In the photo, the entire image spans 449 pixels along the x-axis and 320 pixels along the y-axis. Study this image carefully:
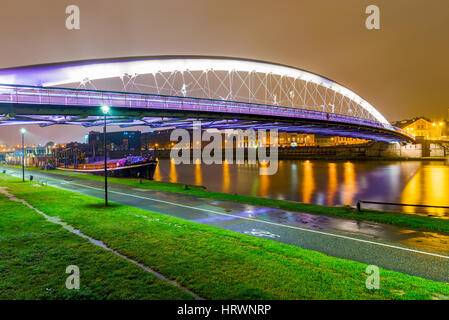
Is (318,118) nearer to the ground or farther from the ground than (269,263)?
farther from the ground

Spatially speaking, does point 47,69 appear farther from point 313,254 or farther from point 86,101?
point 313,254

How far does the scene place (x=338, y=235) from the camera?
9.98m

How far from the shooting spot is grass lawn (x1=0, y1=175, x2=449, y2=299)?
5.13 m

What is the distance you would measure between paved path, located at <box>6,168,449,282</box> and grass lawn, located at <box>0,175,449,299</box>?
1.16 meters

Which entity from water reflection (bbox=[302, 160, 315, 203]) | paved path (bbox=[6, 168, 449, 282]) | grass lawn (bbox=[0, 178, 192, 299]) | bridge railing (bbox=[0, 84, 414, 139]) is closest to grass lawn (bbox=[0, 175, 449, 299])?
grass lawn (bbox=[0, 178, 192, 299])

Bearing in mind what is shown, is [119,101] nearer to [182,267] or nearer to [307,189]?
[307,189]

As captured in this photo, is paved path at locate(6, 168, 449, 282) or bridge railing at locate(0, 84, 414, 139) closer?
paved path at locate(6, 168, 449, 282)

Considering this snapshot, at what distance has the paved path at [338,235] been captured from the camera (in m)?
7.43

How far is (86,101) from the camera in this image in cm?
2947

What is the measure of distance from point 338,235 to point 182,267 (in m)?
6.41

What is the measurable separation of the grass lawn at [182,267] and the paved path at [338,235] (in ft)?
3.81

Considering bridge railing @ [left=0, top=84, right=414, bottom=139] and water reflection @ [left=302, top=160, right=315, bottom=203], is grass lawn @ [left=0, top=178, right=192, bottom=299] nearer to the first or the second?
bridge railing @ [left=0, top=84, right=414, bottom=139]
